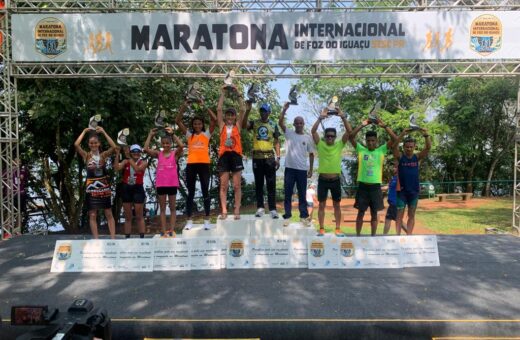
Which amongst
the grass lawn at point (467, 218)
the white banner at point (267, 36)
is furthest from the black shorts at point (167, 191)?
the grass lawn at point (467, 218)

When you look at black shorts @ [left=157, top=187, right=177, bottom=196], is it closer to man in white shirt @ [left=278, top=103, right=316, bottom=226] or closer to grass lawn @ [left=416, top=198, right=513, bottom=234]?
man in white shirt @ [left=278, top=103, right=316, bottom=226]

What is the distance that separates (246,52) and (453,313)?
4663 millimetres

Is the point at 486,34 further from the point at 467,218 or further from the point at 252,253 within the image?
the point at 467,218

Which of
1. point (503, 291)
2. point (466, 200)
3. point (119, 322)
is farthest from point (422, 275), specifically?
point (466, 200)

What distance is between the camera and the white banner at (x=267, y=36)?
6195mm

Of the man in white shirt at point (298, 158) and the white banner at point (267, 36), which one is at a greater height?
the white banner at point (267, 36)

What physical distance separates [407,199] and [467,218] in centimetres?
794

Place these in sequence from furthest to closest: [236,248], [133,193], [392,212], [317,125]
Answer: [392,212] < [133,193] < [317,125] < [236,248]

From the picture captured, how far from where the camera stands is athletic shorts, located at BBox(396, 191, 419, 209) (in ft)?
17.2

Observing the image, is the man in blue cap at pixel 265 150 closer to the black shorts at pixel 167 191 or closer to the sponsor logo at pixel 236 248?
the sponsor logo at pixel 236 248

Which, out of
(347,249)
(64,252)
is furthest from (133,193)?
(347,249)

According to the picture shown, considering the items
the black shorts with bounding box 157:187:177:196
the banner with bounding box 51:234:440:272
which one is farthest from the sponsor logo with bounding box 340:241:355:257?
the black shorts with bounding box 157:187:177:196

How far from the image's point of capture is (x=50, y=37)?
6.27m

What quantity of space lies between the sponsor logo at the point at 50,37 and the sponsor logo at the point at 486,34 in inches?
259
